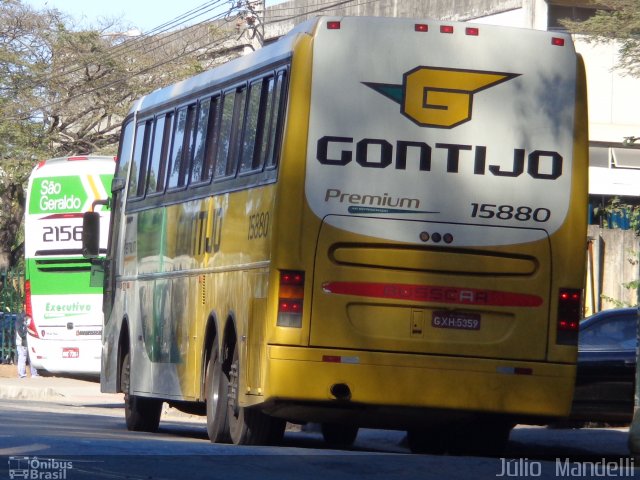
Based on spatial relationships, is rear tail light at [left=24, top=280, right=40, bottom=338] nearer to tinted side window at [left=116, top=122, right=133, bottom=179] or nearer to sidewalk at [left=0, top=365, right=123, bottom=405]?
sidewalk at [left=0, top=365, right=123, bottom=405]

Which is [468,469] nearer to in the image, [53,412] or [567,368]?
[567,368]

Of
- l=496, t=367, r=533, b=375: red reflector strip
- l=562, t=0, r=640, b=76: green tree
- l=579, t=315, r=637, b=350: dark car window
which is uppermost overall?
l=562, t=0, r=640, b=76: green tree

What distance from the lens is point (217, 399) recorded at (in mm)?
12977

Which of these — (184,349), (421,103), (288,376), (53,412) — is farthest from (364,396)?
(53,412)

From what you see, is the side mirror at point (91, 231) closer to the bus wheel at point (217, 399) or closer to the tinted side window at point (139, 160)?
the tinted side window at point (139, 160)

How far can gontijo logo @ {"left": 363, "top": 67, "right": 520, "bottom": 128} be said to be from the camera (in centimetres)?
1116

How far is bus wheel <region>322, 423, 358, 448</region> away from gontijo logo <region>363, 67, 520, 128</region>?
16.4 feet

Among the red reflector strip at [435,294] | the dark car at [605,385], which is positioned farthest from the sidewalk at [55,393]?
the red reflector strip at [435,294]

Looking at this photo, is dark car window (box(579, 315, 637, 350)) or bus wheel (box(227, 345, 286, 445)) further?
dark car window (box(579, 315, 637, 350))

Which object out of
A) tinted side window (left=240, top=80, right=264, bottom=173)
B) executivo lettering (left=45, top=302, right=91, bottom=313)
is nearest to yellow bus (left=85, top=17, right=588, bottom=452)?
tinted side window (left=240, top=80, right=264, bottom=173)

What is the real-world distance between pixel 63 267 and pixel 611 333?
12.0m

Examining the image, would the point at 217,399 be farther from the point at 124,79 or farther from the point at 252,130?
the point at 124,79

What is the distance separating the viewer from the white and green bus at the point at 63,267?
24281mm

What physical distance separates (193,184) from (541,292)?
419cm
